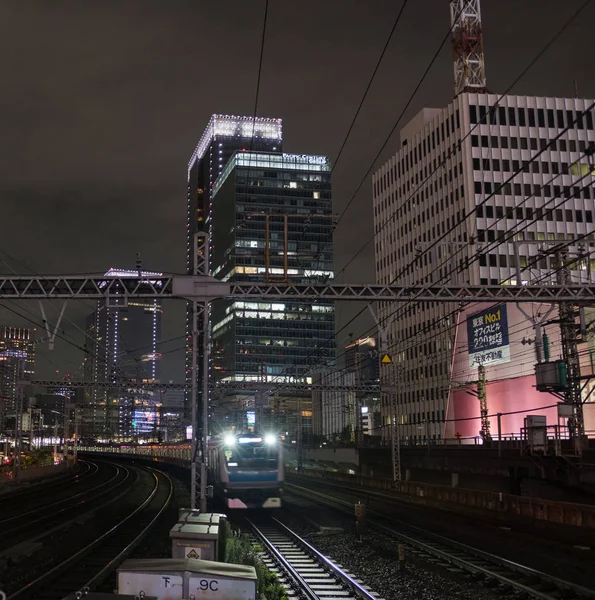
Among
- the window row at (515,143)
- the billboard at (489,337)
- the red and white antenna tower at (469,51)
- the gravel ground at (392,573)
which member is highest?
the red and white antenna tower at (469,51)

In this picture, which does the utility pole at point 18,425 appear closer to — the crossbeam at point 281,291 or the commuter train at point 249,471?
the commuter train at point 249,471

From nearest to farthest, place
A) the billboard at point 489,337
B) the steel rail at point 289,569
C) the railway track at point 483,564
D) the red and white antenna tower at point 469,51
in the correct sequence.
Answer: the railway track at point 483,564 < the steel rail at point 289,569 < the billboard at point 489,337 < the red and white antenna tower at point 469,51

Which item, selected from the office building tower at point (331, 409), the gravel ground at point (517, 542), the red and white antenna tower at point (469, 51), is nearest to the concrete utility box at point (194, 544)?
the gravel ground at point (517, 542)

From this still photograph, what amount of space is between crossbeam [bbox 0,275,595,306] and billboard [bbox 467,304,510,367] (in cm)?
3265

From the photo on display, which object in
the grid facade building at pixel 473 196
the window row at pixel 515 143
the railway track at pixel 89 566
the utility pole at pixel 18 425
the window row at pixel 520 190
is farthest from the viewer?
the window row at pixel 515 143

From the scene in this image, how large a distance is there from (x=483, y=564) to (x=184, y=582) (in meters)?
11.9

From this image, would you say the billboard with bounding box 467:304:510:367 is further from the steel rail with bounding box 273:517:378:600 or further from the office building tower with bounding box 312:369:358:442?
the office building tower with bounding box 312:369:358:442

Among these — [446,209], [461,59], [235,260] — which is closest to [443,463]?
[446,209]

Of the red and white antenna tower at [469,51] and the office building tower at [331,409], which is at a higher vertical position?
the red and white antenna tower at [469,51]

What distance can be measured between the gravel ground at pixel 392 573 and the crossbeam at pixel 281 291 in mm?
9457

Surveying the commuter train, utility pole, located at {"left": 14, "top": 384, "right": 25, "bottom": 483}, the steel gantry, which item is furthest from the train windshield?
utility pole, located at {"left": 14, "top": 384, "right": 25, "bottom": 483}

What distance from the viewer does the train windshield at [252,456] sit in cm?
3325

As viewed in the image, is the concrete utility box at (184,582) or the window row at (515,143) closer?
the concrete utility box at (184,582)

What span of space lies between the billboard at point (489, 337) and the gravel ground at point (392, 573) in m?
40.8
